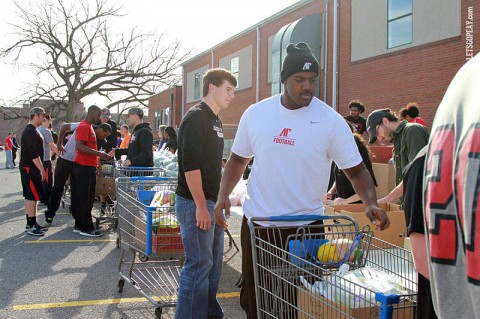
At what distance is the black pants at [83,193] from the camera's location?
8492 millimetres

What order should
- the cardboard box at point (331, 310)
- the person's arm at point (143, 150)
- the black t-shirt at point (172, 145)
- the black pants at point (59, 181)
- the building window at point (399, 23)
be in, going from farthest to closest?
the building window at point (399, 23)
the black t-shirt at point (172, 145)
the black pants at point (59, 181)
the person's arm at point (143, 150)
the cardboard box at point (331, 310)

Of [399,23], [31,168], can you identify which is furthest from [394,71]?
[31,168]

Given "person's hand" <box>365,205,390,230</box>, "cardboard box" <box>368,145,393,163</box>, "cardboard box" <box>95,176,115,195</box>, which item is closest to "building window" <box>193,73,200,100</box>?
"cardboard box" <box>368,145,393,163</box>

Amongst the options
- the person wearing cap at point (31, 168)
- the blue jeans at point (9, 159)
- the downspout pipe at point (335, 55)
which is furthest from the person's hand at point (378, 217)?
the blue jeans at point (9, 159)

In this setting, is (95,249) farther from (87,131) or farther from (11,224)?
(11,224)

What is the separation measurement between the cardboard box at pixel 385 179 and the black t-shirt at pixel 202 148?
3.38m

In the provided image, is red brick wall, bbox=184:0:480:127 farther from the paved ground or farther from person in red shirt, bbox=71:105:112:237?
person in red shirt, bbox=71:105:112:237

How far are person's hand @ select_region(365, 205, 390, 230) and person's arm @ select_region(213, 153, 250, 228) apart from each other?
102cm

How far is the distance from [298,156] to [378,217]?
1.96 ft

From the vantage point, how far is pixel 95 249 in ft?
25.4

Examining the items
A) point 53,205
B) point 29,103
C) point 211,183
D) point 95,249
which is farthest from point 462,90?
point 29,103

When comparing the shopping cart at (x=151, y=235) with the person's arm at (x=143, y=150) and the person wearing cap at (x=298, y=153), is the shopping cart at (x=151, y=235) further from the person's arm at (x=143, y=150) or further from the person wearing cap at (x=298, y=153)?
the person wearing cap at (x=298, y=153)

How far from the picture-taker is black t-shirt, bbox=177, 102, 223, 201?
3934 mm

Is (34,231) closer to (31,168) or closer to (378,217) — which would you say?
(31,168)
